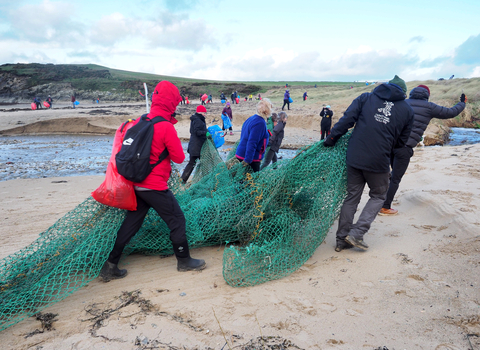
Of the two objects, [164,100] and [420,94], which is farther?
[420,94]

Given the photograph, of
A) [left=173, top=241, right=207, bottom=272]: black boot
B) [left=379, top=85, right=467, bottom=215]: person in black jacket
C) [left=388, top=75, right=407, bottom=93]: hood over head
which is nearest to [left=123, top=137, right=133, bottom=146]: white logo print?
[left=173, top=241, right=207, bottom=272]: black boot

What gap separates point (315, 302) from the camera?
2.76 m

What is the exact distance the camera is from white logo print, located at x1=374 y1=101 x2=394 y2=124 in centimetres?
332

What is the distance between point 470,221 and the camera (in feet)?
13.0

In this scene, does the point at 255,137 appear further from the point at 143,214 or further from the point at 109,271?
the point at 109,271

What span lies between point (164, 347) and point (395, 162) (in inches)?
162

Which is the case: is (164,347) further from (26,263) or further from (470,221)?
(470,221)

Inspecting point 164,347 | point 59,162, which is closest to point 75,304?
point 164,347

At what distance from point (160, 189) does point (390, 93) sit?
2.67m

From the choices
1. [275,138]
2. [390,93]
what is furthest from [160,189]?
[275,138]

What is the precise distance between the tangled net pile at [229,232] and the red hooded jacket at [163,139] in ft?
1.77

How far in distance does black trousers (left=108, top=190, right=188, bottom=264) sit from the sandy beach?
1.42 ft

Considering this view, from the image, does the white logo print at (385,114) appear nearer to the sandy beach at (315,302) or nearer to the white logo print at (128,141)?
the sandy beach at (315,302)

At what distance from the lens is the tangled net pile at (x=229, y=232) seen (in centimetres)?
279
